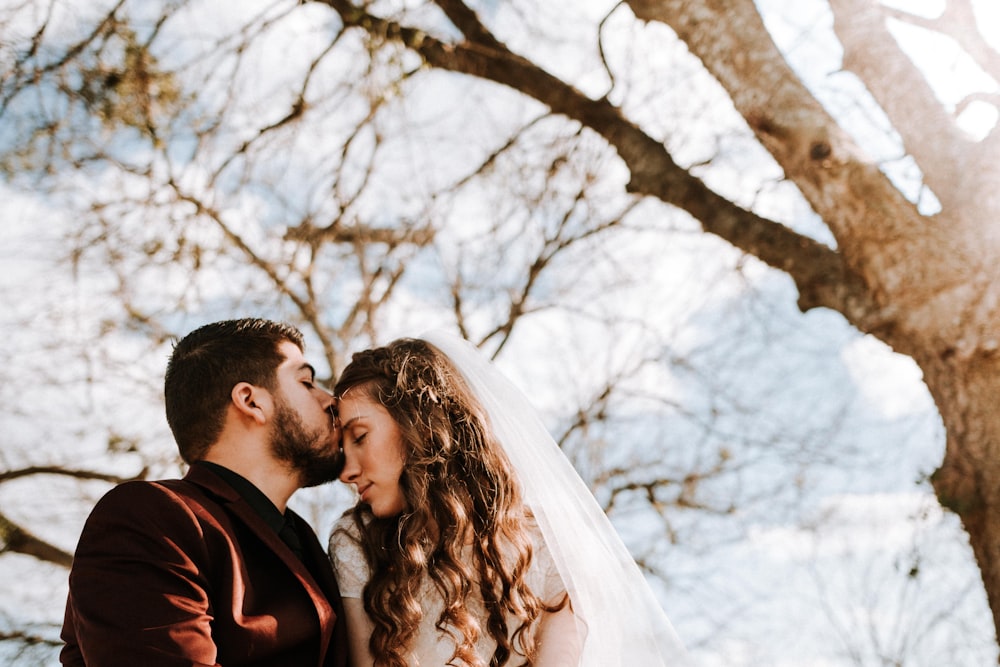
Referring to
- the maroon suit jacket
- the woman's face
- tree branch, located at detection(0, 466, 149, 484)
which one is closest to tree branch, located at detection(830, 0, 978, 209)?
the woman's face

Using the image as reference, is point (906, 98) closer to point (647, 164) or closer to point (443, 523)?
point (647, 164)

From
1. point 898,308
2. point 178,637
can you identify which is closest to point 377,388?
point 178,637

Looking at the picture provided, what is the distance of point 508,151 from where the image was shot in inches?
220

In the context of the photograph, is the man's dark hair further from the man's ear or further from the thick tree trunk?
the thick tree trunk

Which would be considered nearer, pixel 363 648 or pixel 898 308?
pixel 363 648

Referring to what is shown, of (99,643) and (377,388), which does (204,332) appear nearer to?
(377,388)

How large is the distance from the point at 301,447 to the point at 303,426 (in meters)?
0.08

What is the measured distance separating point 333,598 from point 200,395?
2.63ft

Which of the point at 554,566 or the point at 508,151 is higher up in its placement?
the point at 508,151

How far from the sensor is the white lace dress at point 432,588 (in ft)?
7.86

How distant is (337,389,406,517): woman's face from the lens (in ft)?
8.68

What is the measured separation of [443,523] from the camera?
Answer: 8.42 feet

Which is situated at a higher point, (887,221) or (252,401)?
(887,221)

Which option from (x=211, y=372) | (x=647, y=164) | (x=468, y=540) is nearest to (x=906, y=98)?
(x=647, y=164)
